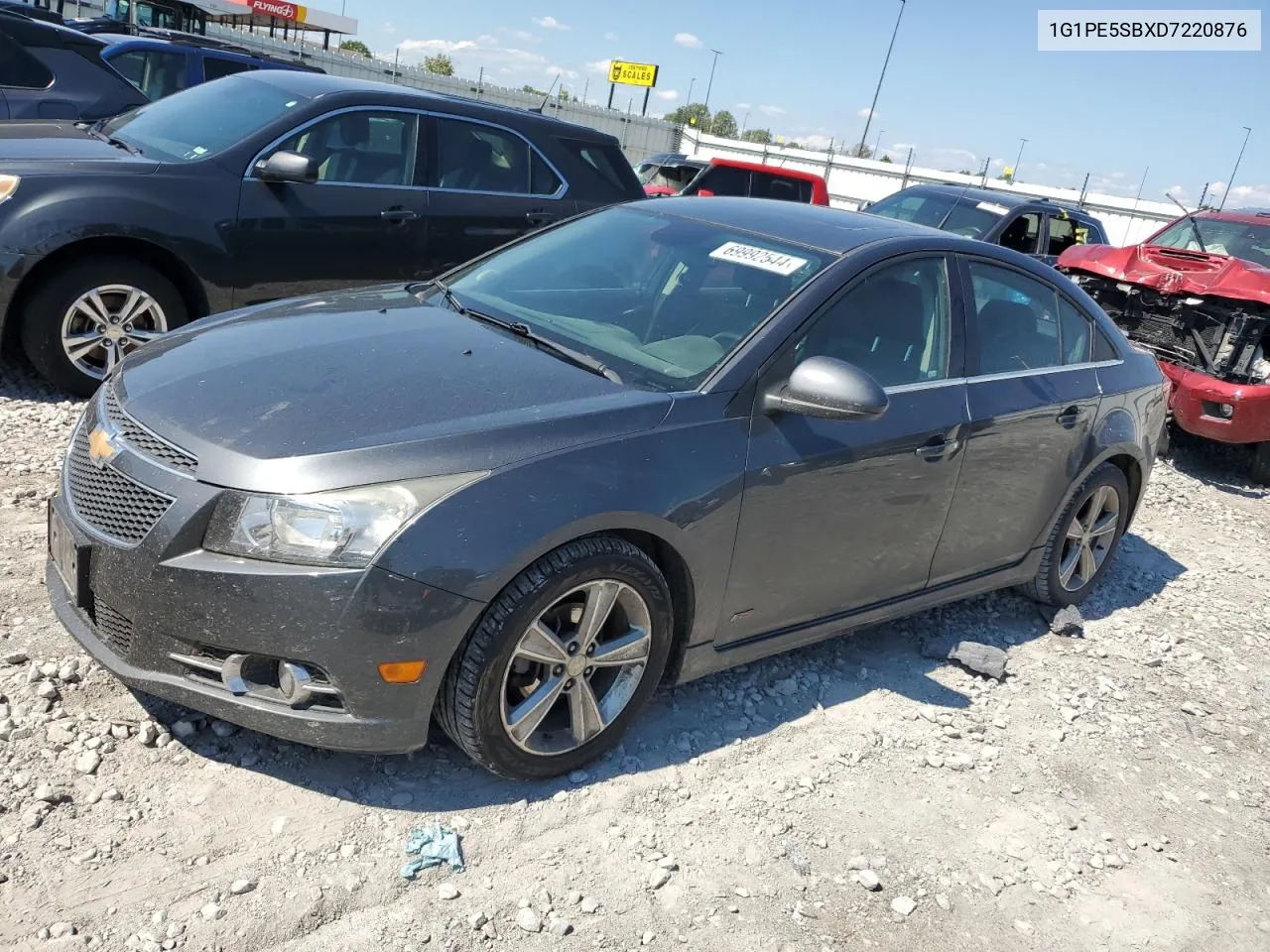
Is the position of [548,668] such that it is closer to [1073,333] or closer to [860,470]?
[860,470]

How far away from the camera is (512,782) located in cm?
315

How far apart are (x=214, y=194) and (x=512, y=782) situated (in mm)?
Answer: 4035

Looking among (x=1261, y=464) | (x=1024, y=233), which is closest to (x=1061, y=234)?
(x=1024, y=233)

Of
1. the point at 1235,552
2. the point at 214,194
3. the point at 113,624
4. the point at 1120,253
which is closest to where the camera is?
the point at 113,624

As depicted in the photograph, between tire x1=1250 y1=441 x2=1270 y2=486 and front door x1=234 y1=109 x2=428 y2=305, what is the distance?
6.53 meters

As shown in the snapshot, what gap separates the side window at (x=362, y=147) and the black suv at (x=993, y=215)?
620 cm

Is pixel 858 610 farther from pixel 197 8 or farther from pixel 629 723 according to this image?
pixel 197 8

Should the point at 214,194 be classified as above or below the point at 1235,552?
above

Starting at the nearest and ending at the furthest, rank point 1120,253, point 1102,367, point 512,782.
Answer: point 512,782
point 1102,367
point 1120,253

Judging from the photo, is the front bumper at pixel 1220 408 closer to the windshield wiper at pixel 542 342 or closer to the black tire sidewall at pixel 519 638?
the windshield wiper at pixel 542 342

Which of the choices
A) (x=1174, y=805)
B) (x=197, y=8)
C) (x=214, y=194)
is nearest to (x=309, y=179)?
(x=214, y=194)

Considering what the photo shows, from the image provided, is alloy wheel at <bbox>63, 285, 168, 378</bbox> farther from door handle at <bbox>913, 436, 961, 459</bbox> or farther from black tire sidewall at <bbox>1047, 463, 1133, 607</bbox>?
black tire sidewall at <bbox>1047, 463, 1133, 607</bbox>

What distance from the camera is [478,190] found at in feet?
22.4

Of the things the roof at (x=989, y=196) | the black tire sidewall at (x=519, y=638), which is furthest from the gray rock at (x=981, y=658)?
the roof at (x=989, y=196)
